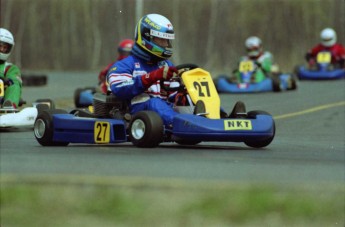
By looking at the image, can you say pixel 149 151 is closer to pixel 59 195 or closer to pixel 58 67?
pixel 59 195

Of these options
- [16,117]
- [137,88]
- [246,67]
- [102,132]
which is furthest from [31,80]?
[137,88]

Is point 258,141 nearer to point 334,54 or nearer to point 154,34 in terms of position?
point 154,34

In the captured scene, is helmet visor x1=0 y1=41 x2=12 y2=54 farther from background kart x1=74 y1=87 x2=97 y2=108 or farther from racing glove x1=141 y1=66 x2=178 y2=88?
background kart x1=74 y1=87 x2=97 y2=108

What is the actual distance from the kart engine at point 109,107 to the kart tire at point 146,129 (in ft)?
1.90

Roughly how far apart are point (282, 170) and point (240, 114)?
186cm

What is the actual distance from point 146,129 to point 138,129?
0.21 m

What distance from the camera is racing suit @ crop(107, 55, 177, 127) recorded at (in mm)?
10539

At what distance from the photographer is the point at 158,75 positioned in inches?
407

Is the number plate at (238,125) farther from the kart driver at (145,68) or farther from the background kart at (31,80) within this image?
the background kart at (31,80)

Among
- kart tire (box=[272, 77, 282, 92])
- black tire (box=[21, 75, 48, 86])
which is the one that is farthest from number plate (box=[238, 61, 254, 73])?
black tire (box=[21, 75, 48, 86])

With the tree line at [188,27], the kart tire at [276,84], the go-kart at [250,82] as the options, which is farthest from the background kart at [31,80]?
the tree line at [188,27]

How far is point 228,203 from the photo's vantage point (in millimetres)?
6562

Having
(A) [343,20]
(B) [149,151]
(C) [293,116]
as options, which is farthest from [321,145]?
(A) [343,20]

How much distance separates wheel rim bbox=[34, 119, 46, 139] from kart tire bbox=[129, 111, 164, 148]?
3.92 ft
